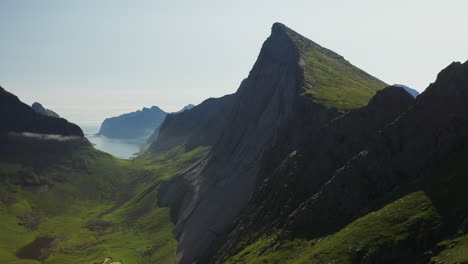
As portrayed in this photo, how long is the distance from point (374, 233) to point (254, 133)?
110211 millimetres

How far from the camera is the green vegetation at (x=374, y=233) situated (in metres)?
40.6

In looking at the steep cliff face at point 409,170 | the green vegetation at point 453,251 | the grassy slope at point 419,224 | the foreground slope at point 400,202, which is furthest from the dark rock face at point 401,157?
the green vegetation at point 453,251

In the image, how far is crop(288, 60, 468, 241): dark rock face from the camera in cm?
5034

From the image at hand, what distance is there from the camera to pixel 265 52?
195 metres

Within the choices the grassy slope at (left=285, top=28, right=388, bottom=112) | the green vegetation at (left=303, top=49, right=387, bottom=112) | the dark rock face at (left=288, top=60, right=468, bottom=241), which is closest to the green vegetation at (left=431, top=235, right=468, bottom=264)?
the dark rock face at (left=288, top=60, right=468, bottom=241)

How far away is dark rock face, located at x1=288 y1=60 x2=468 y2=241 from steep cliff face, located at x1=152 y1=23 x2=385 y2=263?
22.9 metres

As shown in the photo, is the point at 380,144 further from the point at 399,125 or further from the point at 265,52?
the point at 265,52

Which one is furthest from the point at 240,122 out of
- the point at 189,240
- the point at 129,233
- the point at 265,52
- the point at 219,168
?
the point at 129,233

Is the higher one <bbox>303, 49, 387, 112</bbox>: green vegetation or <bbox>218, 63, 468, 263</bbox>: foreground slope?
<bbox>303, 49, 387, 112</bbox>: green vegetation

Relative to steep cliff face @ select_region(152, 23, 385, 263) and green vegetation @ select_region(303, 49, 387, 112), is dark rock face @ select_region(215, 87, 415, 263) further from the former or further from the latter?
green vegetation @ select_region(303, 49, 387, 112)

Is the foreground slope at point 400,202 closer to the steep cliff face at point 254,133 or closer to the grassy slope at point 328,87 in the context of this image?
the steep cliff face at point 254,133

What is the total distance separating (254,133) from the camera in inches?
6024

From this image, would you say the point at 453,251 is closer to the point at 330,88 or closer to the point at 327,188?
the point at 327,188

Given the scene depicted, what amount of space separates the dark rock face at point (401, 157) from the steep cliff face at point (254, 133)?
75.2 ft
